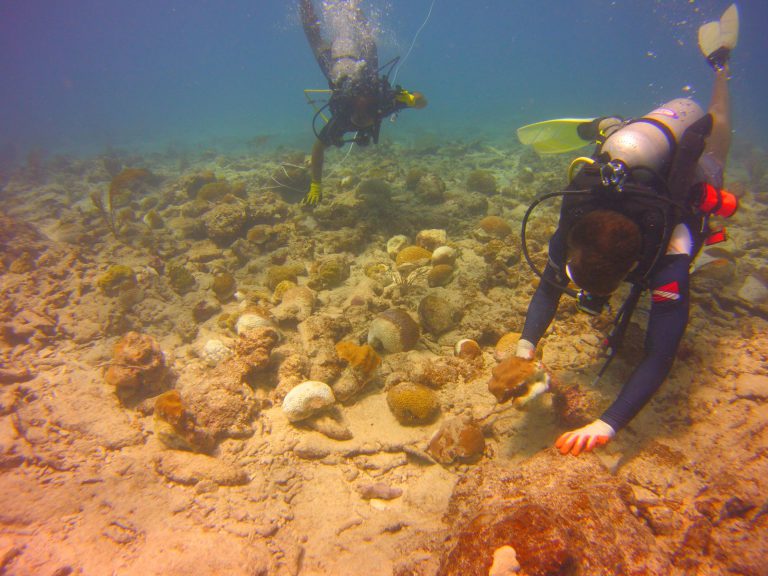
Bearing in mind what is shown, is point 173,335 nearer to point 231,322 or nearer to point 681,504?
point 231,322

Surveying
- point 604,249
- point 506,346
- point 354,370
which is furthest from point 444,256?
point 604,249

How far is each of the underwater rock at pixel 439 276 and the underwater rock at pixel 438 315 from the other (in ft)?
2.75

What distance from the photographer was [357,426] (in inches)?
143

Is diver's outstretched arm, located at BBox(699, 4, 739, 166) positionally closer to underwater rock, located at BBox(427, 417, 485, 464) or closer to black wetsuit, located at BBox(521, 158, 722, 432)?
black wetsuit, located at BBox(521, 158, 722, 432)

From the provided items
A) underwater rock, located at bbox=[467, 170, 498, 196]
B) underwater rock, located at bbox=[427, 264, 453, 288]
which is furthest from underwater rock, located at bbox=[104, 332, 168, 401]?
underwater rock, located at bbox=[467, 170, 498, 196]

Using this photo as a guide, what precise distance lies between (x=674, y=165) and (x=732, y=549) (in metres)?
2.71

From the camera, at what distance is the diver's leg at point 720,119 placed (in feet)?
14.6

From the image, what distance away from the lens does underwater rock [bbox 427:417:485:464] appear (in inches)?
121

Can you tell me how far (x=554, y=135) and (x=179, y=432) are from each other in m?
7.15

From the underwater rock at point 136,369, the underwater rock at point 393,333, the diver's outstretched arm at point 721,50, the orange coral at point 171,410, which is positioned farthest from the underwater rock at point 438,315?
the diver's outstretched arm at point 721,50

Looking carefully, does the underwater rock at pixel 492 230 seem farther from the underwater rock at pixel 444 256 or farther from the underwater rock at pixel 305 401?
the underwater rock at pixel 305 401

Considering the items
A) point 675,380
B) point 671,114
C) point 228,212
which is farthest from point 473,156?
point 675,380

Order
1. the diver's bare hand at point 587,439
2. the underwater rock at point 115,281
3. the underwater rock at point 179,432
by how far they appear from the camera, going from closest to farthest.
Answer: the diver's bare hand at point 587,439
the underwater rock at point 179,432
the underwater rock at point 115,281

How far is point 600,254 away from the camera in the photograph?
208 cm
